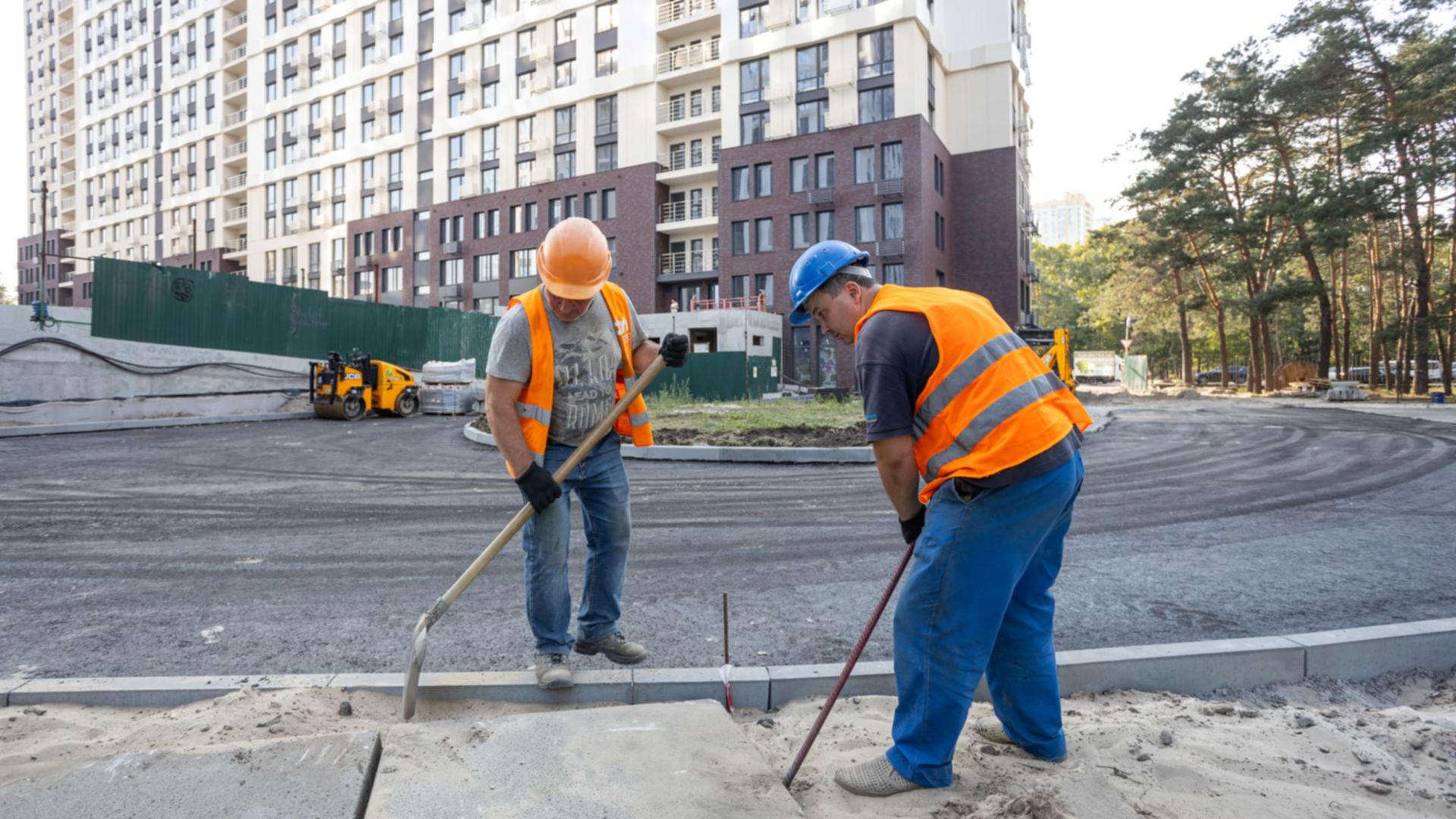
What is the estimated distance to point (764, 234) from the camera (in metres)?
39.4

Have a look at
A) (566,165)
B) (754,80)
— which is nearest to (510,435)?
(754,80)

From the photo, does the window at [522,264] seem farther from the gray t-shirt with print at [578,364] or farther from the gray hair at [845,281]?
the gray hair at [845,281]

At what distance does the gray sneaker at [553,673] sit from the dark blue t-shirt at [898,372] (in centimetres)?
171

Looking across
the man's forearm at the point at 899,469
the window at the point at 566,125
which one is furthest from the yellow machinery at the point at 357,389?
the window at the point at 566,125

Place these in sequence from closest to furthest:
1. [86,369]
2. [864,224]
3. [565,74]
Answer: [86,369] → [864,224] → [565,74]

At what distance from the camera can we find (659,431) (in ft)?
46.2

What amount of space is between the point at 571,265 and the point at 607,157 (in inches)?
1728

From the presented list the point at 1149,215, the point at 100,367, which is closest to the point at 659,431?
the point at 100,367

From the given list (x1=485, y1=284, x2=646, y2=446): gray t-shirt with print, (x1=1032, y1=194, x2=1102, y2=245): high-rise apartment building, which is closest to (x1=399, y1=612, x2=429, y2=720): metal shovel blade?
(x1=485, y1=284, x2=646, y2=446): gray t-shirt with print

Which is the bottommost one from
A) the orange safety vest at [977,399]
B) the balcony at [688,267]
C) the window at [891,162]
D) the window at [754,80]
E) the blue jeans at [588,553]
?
the blue jeans at [588,553]

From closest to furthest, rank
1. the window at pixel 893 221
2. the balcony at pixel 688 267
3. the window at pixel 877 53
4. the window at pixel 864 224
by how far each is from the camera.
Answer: the window at pixel 877 53, the window at pixel 893 221, the window at pixel 864 224, the balcony at pixel 688 267

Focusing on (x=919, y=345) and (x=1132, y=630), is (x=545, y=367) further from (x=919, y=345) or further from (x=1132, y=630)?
(x=1132, y=630)

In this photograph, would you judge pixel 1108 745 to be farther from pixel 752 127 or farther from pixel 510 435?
pixel 752 127

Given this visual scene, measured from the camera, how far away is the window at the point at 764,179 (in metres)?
38.9
